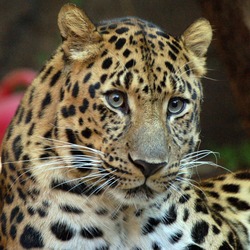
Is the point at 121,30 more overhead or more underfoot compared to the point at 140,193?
more overhead

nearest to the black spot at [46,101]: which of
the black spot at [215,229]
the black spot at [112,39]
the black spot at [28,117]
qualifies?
the black spot at [28,117]

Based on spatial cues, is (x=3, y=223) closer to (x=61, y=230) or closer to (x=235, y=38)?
(x=61, y=230)

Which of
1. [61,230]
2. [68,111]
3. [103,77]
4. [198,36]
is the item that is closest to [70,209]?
[61,230]

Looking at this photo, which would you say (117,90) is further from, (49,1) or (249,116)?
(49,1)

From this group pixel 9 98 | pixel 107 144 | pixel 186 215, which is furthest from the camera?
pixel 9 98

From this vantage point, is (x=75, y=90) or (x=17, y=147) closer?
(x=75, y=90)

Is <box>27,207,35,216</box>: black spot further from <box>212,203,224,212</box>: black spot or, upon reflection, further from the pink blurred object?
the pink blurred object

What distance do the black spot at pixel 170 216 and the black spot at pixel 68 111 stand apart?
0.93 m

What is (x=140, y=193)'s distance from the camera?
4.66m

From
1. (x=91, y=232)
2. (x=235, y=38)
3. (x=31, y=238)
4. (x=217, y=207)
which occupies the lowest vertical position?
(x=31, y=238)

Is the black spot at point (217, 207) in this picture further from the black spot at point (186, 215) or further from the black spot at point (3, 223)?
the black spot at point (3, 223)

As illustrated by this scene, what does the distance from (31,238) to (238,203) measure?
1.97 metres

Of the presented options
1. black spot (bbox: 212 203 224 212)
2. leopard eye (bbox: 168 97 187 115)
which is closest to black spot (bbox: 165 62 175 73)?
leopard eye (bbox: 168 97 187 115)

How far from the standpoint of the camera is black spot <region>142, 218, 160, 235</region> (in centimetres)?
505
